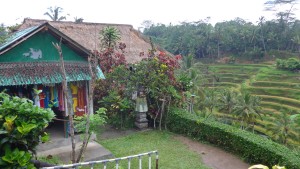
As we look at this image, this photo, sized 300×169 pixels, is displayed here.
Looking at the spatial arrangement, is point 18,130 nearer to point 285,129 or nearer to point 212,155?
point 212,155

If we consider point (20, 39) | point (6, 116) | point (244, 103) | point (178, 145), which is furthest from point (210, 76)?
point (6, 116)

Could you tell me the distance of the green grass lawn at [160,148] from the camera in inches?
268

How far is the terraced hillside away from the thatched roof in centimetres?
1297

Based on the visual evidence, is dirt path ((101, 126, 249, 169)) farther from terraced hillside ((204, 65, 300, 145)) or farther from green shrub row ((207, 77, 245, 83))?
green shrub row ((207, 77, 245, 83))

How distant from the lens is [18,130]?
3.40 m

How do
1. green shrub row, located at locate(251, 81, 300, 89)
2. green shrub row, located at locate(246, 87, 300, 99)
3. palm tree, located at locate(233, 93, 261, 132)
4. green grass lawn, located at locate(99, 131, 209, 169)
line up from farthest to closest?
green shrub row, located at locate(251, 81, 300, 89) < green shrub row, located at locate(246, 87, 300, 99) < palm tree, located at locate(233, 93, 261, 132) < green grass lawn, located at locate(99, 131, 209, 169)

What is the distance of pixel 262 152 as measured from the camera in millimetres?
6719

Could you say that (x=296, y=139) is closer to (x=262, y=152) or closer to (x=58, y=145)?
(x=262, y=152)

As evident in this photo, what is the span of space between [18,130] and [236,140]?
5930mm

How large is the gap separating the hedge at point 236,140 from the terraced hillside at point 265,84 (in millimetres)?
16255

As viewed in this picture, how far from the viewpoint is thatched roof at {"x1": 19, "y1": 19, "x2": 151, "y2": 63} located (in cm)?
1497

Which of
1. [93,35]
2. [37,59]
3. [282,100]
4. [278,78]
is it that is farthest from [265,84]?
[37,59]

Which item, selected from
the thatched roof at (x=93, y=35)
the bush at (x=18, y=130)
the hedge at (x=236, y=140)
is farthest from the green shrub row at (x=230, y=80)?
the bush at (x=18, y=130)

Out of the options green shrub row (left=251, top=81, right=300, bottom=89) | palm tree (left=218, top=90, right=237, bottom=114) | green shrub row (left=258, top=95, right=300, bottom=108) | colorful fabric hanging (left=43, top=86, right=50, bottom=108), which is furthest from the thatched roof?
green shrub row (left=251, top=81, right=300, bottom=89)
